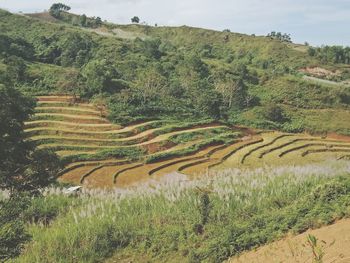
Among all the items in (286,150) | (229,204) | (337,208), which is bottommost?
(286,150)

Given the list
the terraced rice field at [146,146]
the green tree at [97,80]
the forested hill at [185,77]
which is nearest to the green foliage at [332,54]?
the forested hill at [185,77]

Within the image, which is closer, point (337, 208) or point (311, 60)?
point (337, 208)

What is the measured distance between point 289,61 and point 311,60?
4.06m

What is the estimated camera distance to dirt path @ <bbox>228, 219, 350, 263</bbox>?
7.54 metres

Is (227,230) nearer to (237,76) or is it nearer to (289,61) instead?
(237,76)

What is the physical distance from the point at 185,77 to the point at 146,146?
1079 inches

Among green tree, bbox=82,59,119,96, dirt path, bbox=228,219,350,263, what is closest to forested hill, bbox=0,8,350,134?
green tree, bbox=82,59,119,96

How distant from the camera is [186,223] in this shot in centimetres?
1133

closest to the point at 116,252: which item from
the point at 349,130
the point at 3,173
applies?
the point at 3,173

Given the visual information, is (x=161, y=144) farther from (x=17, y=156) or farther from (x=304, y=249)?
(x=304, y=249)

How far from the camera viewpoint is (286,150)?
137ft

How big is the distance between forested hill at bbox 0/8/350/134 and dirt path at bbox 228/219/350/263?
A: 2777cm

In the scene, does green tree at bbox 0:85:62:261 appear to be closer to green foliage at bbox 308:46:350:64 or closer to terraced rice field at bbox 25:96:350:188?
terraced rice field at bbox 25:96:350:188

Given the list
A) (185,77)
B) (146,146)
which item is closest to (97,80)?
(146,146)
